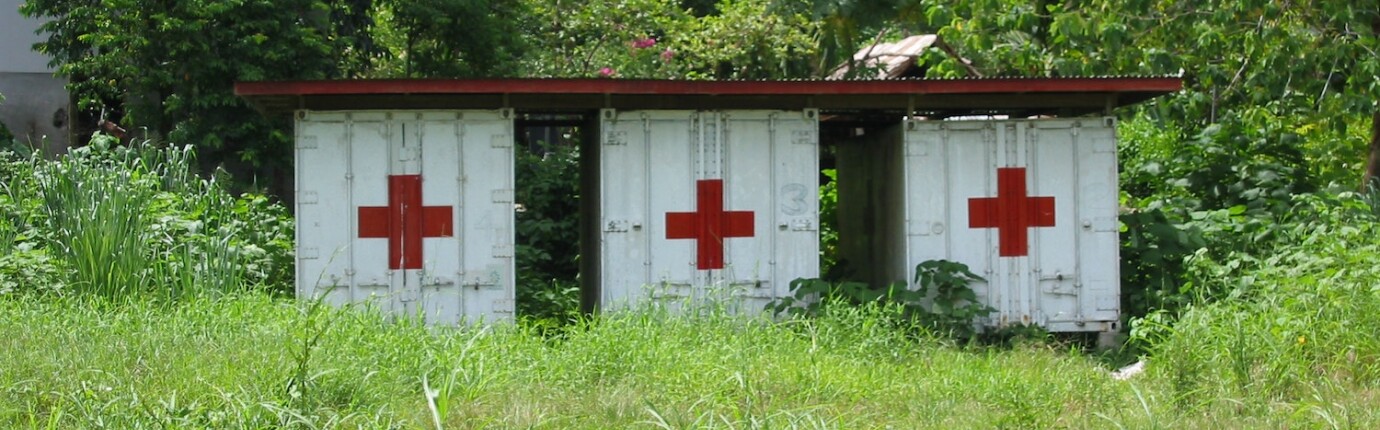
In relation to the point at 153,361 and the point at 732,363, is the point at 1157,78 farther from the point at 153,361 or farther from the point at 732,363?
the point at 153,361

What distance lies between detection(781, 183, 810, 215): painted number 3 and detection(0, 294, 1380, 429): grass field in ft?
5.50

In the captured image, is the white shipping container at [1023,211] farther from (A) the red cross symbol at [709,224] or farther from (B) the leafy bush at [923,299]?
(A) the red cross symbol at [709,224]

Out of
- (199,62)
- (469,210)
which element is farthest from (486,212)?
(199,62)

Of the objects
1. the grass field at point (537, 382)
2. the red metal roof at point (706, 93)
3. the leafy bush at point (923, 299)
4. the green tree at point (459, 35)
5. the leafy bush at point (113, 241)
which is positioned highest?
the green tree at point (459, 35)

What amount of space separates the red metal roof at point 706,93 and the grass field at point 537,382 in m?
1.68

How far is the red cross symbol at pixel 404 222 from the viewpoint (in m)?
9.98

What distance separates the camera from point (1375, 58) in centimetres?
1142

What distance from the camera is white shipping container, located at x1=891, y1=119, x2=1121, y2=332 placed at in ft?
34.0

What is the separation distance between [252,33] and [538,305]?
5442 millimetres

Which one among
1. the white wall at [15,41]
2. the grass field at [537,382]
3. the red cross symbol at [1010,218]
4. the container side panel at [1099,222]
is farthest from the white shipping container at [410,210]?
the white wall at [15,41]

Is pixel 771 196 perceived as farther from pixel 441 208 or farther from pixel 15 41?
pixel 15 41

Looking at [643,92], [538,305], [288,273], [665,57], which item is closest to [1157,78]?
[643,92]

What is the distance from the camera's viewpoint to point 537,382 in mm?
7281

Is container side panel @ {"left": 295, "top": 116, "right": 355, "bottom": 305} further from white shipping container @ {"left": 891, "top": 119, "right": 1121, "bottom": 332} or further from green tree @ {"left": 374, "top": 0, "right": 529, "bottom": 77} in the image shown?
green tree @ {"left": 374, "top": 0, "right": 529, "bottom": 77}
